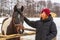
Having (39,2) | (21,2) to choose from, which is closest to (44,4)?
(39,2)

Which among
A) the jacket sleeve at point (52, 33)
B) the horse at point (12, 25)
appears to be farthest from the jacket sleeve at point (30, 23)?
the jacket sleeve at point (52, 33)

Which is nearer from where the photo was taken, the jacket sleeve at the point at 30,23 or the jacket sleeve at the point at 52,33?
the jacket sleeve at the point at 52,33

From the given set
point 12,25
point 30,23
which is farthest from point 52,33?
point 12,25

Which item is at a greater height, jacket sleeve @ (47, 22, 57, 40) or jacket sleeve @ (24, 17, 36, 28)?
jacket sleeve @ (24, 17, 36, 28)

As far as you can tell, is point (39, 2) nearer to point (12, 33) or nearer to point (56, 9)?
point (56, 9)

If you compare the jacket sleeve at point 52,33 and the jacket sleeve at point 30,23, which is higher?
the jacket sleeve at point 30,23

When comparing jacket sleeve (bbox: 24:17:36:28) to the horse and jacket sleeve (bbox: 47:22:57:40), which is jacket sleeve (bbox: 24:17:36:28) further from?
jacket sleeve (bbox: 47:22:57:40)

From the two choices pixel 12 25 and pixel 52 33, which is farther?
pixel 12 25

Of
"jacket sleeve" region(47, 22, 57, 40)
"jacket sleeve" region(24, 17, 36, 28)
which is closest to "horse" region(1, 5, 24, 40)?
"jacket sleeve" region(24, 17, 36, 28)

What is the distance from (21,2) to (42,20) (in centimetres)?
41

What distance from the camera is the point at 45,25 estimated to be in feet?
6.77

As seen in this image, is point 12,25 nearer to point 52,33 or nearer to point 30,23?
point 30,23

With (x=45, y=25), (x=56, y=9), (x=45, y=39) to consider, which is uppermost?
(x=56, y=9)

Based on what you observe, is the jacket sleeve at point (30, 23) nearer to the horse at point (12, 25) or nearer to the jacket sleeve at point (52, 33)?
the horse at point (12, 25)
